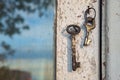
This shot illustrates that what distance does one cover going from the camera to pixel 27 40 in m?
1.87

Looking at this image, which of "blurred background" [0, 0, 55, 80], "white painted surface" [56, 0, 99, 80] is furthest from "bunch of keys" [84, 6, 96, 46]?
"blurred background" [0, 0, 55, 80]

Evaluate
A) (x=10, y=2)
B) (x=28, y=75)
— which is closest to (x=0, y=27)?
(x=10, y=2)

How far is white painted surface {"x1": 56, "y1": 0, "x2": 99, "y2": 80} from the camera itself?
181cm

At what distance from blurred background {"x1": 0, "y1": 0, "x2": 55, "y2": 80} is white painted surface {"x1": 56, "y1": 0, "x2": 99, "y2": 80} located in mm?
45

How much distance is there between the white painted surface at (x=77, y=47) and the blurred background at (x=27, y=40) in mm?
45

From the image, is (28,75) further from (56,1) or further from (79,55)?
(56,1)

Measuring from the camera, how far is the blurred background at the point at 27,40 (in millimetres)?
1858

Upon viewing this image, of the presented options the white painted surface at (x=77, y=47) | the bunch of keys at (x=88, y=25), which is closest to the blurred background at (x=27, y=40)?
the white painted surface at (x=77, y=47)
